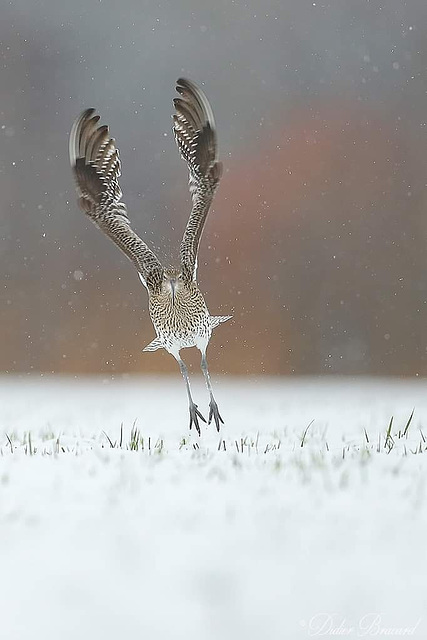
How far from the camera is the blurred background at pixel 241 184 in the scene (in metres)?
17.5

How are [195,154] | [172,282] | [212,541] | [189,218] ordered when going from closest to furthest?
1. [212,541]
2. [172,282]
3. [189,218]
4. [195,154]

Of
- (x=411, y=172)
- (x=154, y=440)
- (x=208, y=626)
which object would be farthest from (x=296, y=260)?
(x=208, y=626)

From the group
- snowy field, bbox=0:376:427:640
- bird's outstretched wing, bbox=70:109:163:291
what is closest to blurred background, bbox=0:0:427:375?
bird's outstretched wing, bbox=70:109:163:291

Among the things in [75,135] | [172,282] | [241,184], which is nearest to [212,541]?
[172,282]

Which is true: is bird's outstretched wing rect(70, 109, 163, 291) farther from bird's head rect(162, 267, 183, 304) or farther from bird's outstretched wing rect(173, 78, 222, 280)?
bird's outstretched wing rect(173, 78, 222, 280)

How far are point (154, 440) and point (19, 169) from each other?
13628 millimetres

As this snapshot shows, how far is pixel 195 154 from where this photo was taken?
6684mm

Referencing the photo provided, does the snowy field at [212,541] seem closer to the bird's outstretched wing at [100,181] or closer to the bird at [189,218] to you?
the bird at [189,218]

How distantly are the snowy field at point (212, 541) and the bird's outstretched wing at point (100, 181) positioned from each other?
1.76 metres

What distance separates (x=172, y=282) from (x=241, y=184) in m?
11.7

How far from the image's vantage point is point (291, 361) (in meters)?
17.5

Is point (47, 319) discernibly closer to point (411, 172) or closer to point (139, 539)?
point (411, 172)

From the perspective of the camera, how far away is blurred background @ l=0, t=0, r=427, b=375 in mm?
17500

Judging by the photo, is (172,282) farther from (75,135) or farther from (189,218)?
(75,135)
